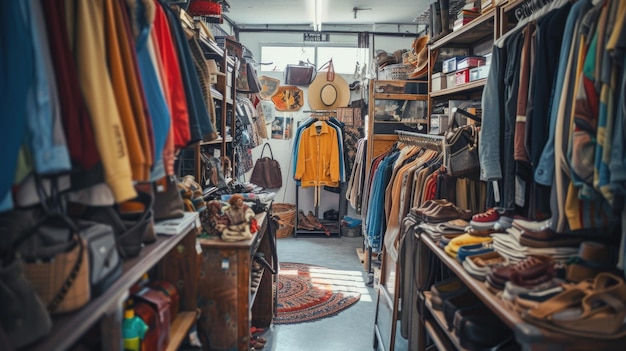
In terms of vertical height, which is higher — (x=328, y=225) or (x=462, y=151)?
(x=462, y=151)

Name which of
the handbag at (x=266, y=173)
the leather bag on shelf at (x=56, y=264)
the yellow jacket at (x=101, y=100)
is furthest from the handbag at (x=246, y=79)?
the leather bag on shelf at (x=56, y=264)

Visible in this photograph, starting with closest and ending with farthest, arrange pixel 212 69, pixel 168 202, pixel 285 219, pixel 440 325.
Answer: pixel 168 202 < pixel 440 325 < pixel 212 69 < pixel 285 219

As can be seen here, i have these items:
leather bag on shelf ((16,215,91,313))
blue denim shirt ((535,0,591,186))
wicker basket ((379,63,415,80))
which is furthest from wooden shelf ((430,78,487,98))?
leather bag on shelf ((16,215,91,313))

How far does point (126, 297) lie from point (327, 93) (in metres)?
5.38

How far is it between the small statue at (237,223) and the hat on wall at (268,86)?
4463 millimetres

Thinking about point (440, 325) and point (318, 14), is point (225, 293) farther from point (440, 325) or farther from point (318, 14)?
point (318, 14)

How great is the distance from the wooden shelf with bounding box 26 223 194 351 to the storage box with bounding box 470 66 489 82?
7.31ft

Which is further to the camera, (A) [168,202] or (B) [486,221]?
(B) [486,221]

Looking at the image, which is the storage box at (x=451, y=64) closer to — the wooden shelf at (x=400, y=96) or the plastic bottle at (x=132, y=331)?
the wooden shelf at (x=400, y=96)

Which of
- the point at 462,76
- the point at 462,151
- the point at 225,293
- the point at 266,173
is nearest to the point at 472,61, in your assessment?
Answer: the point at 462,76

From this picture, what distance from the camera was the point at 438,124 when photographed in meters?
4.10

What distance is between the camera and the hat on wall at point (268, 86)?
7020mm

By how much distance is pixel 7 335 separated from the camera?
97cm

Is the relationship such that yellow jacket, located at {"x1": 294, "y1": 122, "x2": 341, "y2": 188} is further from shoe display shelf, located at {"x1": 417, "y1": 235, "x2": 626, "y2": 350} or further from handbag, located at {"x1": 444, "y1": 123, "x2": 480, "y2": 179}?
shoe display shelf, located at {"x1": 417, "y1": 235, "x2": 626, "y2": 350}
